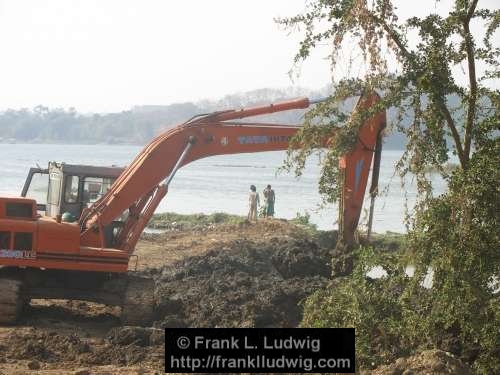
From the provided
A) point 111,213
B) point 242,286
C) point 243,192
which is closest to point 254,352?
point 111,213

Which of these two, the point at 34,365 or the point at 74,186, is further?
the point at 74,186

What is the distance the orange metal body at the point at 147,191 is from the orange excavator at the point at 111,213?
2 centimetres

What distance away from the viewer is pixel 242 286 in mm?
16125

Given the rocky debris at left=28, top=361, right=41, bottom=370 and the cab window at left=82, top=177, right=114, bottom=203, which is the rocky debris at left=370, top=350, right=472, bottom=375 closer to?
the rocky debris at left=28, top=361, right=41, bottom=370

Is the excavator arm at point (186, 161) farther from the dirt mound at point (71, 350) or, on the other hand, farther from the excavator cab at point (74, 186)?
the dirt mound at point (71, 350)

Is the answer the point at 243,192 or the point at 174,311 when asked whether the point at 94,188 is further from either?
the point at 243,192

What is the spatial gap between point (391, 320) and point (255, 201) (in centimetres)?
2059

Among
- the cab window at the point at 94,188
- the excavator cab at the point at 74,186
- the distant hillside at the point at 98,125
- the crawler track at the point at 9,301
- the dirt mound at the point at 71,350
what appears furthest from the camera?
the distant hillside at the point at 98,125

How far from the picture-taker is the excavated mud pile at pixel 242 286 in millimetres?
13922

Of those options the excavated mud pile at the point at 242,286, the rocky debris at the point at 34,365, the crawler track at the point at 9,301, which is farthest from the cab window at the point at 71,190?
the rocky debris at the point at 34,365

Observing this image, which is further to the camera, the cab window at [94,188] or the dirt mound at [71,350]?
the cab window at [94,188]

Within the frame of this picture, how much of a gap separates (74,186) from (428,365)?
24.4 ft

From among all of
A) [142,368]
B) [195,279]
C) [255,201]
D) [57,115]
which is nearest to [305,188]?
[255,201]

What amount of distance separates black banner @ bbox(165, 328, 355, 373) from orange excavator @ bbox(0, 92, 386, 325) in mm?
3922
